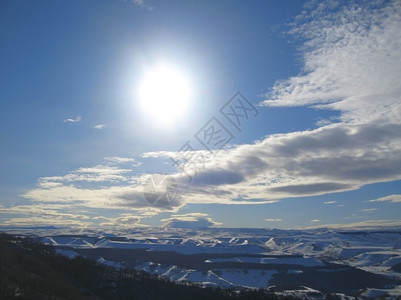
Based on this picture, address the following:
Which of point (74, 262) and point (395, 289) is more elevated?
point (74, 262)

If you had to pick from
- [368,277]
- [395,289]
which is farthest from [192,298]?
[368,277]

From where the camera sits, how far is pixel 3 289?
29.8m

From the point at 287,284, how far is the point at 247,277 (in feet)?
69.4

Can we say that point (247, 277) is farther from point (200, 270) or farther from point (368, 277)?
point (368, 277)

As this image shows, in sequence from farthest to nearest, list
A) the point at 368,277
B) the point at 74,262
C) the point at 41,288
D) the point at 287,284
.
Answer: the point at 368,277 → the point at 287,284 → the point at 74,262 → the point at 41,288

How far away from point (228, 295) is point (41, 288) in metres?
66.9

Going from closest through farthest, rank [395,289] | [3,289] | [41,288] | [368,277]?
[3,289] → [41,288] → [395,289] → [368,277]

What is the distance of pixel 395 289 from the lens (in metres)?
164

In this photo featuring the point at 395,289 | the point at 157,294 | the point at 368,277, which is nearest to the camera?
the point at 157,294

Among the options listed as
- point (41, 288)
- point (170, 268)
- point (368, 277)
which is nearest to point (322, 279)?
point (368, 277)

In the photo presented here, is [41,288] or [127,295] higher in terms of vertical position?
[41,288]

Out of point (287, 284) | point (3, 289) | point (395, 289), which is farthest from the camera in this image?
point (287, 284)

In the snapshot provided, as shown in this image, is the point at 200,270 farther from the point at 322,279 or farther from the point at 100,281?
the point at 100,281

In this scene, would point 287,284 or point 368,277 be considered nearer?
point 287,284
